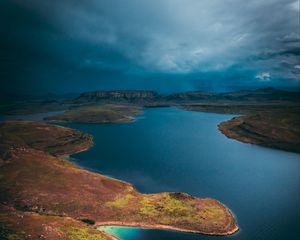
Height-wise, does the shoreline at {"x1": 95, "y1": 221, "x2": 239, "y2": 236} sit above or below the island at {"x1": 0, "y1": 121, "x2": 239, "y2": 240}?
below

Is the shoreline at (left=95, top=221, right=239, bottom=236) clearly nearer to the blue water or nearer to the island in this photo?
the island

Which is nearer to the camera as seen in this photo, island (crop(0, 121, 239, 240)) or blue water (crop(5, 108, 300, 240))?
island (crop(0, 121, 239, 240))

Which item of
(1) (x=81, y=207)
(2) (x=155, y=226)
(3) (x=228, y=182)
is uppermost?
(3) (x=228, y=182)

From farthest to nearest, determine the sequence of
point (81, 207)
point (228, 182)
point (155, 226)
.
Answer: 1. point (228, 182)
2. point (81, 207)
3. point (155, 226)

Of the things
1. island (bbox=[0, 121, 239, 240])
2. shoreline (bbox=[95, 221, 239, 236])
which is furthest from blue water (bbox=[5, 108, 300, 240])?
island (bbox=[0, 121, 239, 240])

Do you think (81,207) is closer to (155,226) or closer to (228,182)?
(155,226)

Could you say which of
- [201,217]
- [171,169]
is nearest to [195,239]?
[201,217]

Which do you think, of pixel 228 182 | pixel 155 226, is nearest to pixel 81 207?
pixel 155 226

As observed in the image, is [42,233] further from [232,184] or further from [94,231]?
[232,184]

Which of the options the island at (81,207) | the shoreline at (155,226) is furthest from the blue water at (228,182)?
the island at (81,207)
